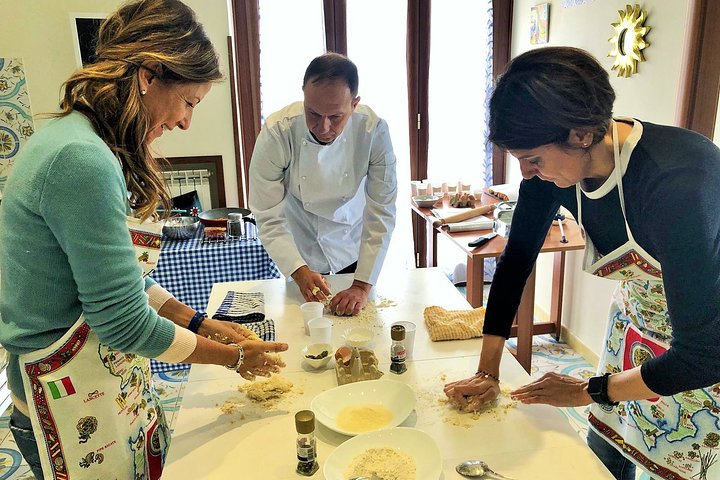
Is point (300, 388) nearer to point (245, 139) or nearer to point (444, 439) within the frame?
point (444, 439)

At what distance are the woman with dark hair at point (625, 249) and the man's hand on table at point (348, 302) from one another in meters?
0.48

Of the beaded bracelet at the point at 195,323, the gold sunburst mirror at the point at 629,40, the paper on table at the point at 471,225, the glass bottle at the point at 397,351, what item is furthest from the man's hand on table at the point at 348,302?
the gold sunburst mirror at the point at 629,40

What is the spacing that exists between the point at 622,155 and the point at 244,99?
2.92 meters

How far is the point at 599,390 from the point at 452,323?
1.73 feet

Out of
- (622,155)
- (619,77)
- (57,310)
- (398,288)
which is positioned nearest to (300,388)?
(57,310)

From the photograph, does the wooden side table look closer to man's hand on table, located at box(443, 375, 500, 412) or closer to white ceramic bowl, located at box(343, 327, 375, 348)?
white ceramic bowl, located at box(343, 327, 375, 348)

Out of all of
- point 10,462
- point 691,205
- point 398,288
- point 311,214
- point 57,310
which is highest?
point 691,205

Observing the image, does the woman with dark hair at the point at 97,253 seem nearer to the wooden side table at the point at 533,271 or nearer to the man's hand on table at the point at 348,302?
the man's hand on table at the point at 348,302

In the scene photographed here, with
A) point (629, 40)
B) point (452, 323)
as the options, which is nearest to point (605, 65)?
point (629, 40)

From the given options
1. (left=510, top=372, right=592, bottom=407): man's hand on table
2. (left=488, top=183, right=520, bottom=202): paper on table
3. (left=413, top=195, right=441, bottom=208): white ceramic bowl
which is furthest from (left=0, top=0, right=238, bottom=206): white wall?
(left=510, top=372, right=592, bottom=407): man's hand on table

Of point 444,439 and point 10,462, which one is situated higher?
point 444,439

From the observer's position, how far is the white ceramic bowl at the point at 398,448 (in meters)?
0.99

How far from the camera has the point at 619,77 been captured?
2.62 m

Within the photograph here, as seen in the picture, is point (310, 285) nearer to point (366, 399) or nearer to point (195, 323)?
point (195, 323)
